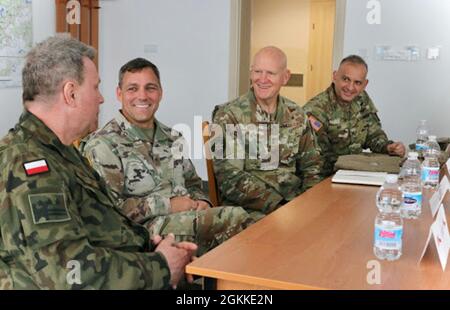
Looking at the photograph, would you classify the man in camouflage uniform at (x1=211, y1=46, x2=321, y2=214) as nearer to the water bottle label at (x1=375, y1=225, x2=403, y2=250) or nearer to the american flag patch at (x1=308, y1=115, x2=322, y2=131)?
the american flag patch at (x1=308, y1=115, x2=322, y2=131)

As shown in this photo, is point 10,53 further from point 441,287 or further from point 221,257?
point 441,287

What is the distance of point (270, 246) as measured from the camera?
1.51 metres

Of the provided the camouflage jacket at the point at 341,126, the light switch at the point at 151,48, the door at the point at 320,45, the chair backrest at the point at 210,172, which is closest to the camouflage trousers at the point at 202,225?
the chair backrest at the point at 210,172

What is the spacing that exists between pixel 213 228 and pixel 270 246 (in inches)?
25.3

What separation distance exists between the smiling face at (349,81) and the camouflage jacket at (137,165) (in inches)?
50.1

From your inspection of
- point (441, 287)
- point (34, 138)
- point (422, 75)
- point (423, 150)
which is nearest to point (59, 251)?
point (34, 138)

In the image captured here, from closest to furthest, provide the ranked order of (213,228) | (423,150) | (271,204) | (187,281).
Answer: (187,281), (213,228), (271,204), (423,150)

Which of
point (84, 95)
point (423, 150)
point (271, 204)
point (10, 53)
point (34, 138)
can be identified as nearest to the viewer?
point (34, 138)

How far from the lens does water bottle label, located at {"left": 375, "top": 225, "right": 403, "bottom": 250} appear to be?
141cm

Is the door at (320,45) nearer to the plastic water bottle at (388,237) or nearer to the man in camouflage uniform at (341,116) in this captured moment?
the man in camouflage uniform at (341,116)

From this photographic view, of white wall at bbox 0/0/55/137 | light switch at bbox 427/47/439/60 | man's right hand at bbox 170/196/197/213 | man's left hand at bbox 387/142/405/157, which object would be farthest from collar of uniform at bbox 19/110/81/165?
light switch at bbox 427/47/439/60

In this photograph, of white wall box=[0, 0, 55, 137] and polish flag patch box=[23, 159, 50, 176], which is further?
white wall box=[0, 0, 55, 137]

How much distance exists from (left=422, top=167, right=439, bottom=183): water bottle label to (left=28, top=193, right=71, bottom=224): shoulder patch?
5.54ft

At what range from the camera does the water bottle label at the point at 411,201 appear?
1.85m
